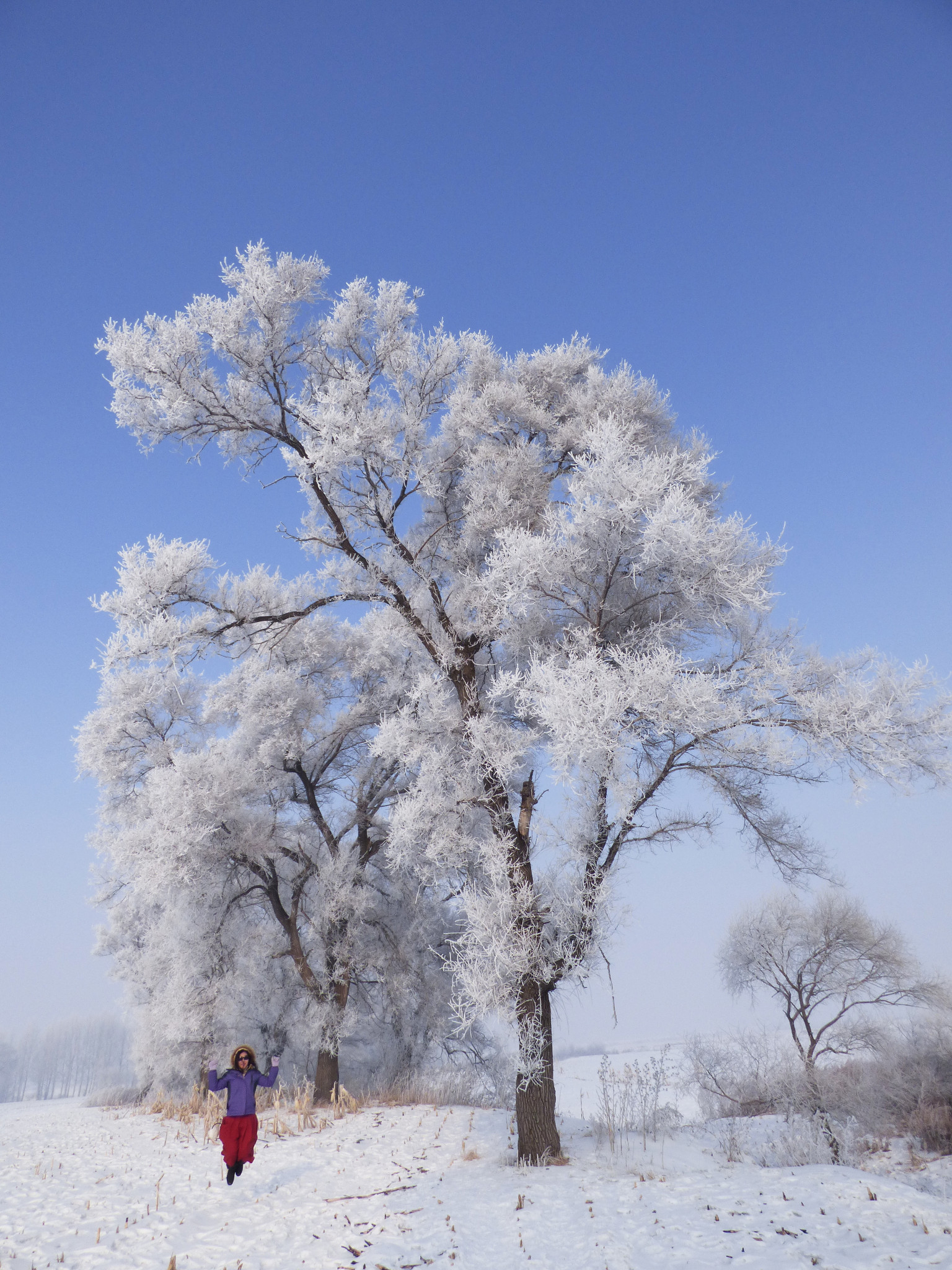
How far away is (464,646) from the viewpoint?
10258mm

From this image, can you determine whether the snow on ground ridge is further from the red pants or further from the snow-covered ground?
the red pants

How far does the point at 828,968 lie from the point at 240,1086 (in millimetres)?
17512

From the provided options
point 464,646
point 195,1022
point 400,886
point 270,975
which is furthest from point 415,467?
point 270,975

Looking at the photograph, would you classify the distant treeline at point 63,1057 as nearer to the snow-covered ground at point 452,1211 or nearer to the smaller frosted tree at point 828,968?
the smaller frosted tree at point 828,968

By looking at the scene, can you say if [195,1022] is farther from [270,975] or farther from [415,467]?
[415,467]

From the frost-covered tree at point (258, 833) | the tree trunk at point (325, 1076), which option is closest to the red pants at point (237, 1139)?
the frost-covered tree at point (258, 833)

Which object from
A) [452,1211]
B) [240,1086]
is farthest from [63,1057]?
[452,1211]

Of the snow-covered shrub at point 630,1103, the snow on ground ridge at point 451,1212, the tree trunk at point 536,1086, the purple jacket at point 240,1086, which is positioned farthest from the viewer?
the snow-covered shrub at point 630,1103

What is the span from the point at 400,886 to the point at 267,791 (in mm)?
3274

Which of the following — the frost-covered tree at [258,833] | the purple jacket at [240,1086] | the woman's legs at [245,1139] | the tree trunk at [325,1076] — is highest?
the frost-covered tree at [258,833]

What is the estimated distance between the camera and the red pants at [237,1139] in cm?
657

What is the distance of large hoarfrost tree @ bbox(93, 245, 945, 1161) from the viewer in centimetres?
777

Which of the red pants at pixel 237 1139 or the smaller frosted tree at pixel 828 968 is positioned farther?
the smaller frosted tree at pixel 828 968

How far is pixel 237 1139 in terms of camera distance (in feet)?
21.7
